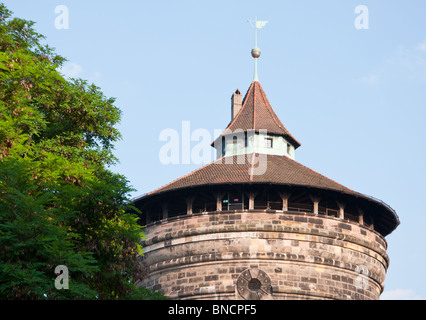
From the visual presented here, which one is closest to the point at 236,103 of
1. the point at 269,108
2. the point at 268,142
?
the point at 269,108

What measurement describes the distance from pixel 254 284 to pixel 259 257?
40.4 inches

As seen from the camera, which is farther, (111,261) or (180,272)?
(180,272)

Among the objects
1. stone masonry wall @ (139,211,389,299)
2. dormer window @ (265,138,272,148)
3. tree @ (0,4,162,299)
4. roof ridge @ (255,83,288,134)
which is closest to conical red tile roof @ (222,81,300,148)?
roof ridge @ (255,83,288,134)

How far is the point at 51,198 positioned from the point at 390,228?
20.0m

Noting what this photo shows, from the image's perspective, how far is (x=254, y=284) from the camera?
103 feet

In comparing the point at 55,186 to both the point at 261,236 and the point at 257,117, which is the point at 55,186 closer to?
the point at 261,236

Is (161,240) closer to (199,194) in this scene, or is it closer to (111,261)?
(199,194)

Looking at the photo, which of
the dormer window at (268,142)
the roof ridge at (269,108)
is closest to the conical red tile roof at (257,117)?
the roof ridge at (269,108)

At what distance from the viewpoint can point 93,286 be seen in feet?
64.4

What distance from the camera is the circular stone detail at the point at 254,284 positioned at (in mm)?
30922

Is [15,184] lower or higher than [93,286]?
higher

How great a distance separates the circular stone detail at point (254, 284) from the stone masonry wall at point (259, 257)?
1.4 inches
